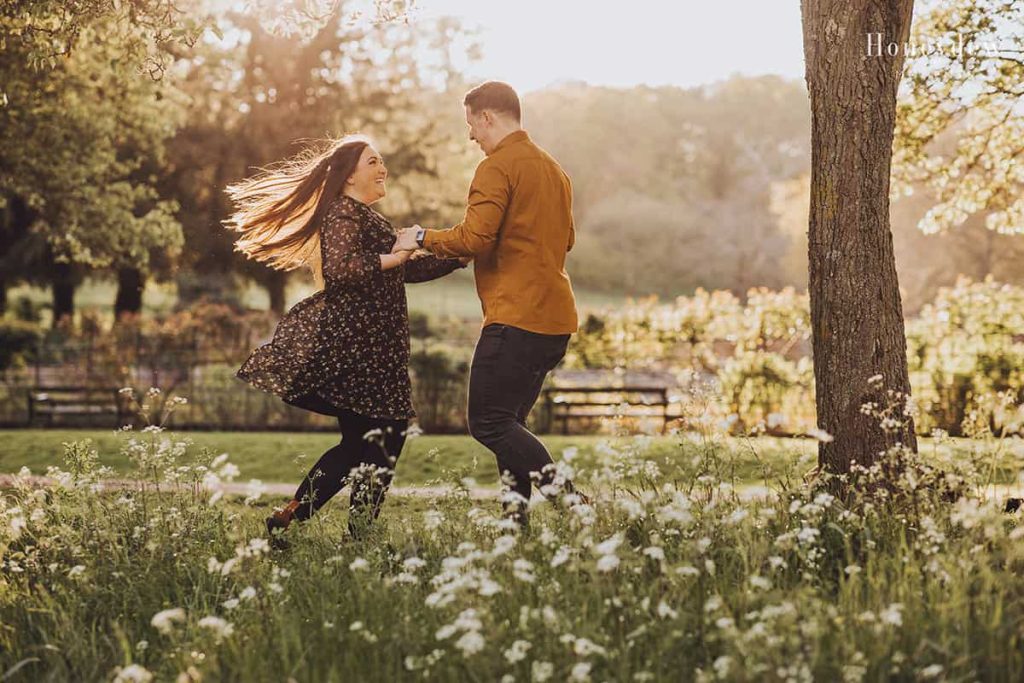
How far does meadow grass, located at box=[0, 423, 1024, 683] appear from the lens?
3.42 metres

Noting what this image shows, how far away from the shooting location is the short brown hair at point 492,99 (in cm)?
542

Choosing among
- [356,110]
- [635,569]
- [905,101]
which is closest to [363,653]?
[635,569]

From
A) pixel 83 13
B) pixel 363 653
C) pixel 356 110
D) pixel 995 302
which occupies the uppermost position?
pixel 356 110

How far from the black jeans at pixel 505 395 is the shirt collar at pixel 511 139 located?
87cm

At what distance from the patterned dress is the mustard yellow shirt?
13.7 inches

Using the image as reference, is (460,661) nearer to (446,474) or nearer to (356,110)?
(446,474)

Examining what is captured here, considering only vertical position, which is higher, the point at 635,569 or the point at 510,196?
the point at 510,196

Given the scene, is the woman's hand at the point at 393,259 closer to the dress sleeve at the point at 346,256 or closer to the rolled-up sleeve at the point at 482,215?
the dress sleeve at the point at 346,256

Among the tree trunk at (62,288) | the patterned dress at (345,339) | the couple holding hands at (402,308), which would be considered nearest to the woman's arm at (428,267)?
the couple holding hands at (402,308)

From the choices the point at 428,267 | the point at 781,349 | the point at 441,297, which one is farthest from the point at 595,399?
the point at 441,297

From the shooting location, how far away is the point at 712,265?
203ft

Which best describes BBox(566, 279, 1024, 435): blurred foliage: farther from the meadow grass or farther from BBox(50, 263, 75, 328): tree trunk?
BBox(50, 263, 75, 328): tree trunk

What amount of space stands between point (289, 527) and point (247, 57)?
86.9ft

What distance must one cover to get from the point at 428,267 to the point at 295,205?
740 mm
